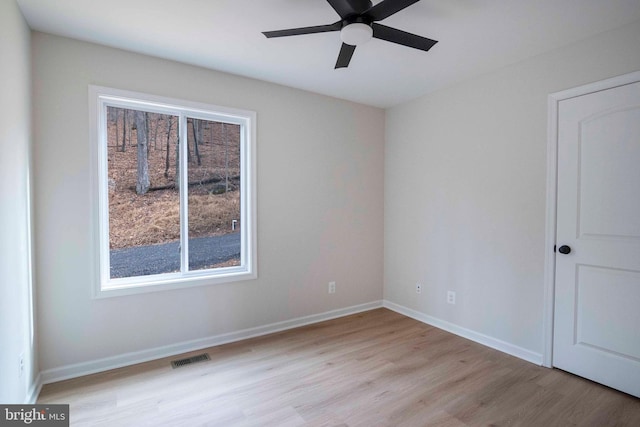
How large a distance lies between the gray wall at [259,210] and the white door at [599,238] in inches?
78.6

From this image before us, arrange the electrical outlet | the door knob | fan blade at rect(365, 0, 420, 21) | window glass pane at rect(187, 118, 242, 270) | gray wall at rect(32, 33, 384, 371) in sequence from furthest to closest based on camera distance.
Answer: the electrical outlet
window glass pane at rect(187, 118, 242, 270)
the door knob
gray wall at rect(32, 33, 384, 371)
fan blade at rect(365, 0, 420, 21)

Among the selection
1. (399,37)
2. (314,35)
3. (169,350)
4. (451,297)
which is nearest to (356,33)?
(399,37)

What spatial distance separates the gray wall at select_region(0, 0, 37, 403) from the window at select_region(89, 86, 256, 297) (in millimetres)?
436

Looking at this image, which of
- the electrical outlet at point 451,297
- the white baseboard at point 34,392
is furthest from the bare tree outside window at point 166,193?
the electrical outlet at point 451,297

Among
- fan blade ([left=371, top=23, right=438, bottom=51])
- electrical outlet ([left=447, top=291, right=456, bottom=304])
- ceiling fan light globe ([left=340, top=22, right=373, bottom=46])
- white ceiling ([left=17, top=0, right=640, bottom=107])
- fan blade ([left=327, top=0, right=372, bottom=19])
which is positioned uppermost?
white ceiling ([left=17, top=0, right=640, bottom=107])

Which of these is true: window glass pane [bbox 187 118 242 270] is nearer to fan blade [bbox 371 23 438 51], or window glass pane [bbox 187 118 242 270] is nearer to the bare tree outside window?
the bare tree outside window

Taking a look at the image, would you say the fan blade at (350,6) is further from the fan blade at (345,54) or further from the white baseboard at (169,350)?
the white baseboard at (169,350)

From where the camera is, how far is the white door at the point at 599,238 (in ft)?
7.20

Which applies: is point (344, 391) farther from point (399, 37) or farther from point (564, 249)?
point (399, 37)

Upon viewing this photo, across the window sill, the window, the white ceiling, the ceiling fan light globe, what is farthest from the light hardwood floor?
the white ceiling

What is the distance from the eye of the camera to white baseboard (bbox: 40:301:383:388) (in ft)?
7.84

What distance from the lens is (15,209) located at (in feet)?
6.19

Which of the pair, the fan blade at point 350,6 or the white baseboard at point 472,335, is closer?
the fan blade at point 350,6

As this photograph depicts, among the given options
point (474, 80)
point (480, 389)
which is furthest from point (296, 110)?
point (480, 389)
